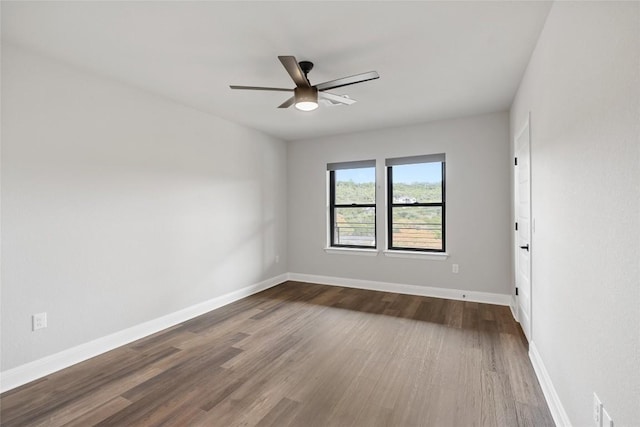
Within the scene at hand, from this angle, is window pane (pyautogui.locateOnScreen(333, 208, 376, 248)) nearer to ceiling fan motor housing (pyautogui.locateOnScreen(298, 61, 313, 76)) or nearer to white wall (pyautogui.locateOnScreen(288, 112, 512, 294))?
white wall (pyautogui.locateOnScreen(288, 112, 512, 294))

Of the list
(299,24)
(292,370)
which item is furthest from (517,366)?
(299,24)

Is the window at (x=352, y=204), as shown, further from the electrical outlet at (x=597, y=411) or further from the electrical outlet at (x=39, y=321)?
the electrical outlet at (x=39, y=321)

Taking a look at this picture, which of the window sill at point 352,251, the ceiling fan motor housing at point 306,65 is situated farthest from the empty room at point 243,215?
the window sill at point 352,251

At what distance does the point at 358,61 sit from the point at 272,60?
2.42 ft

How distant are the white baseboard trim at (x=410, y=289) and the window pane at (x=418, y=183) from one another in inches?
52.2

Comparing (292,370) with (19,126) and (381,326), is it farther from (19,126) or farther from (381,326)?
(19,126)

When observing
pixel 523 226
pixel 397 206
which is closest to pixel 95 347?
pixel 397 206

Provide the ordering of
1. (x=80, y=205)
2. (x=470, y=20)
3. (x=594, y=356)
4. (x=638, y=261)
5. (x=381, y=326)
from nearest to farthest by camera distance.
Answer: (x=638, y=261)
(x=594, y=356)
(x=470, y=20)
(x=80, y=205)
(x=381, y=326)

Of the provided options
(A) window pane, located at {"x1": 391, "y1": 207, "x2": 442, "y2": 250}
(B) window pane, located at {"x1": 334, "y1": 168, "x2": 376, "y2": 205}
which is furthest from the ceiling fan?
(A) window pane, located at {"x1": 391, "y1": 207, "x2": 442, "y2": 250}

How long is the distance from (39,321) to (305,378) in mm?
2183

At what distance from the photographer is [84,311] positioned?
266 cm

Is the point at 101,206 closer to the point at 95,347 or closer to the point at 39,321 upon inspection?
the point at 39,321

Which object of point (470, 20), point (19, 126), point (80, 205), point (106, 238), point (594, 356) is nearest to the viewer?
Result: point (594, 356)

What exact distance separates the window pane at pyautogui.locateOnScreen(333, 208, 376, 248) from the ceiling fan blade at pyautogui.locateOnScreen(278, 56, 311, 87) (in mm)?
2909
